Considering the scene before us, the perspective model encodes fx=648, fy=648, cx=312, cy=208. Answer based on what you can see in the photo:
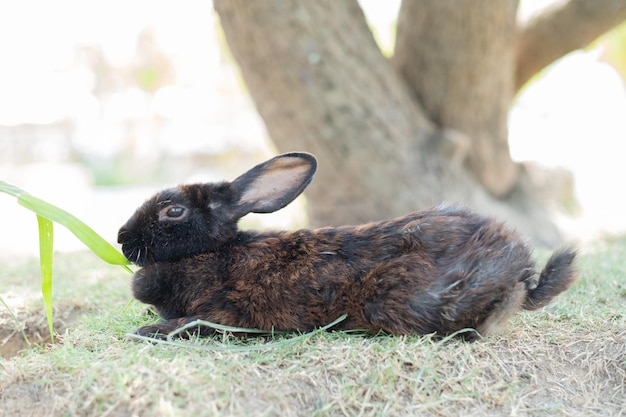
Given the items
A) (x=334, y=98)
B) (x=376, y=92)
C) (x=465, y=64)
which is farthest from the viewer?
(x=465, y=64)

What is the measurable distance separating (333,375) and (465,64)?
442cm

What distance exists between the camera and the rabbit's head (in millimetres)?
2990

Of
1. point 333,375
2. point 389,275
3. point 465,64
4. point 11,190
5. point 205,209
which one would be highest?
point 465,64

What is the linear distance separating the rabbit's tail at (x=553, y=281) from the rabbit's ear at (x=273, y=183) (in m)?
1.13

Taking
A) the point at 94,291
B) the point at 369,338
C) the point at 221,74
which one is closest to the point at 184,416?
the point at 369,338

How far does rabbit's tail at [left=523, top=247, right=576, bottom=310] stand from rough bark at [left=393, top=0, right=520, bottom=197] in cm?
352

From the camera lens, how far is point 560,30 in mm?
6719

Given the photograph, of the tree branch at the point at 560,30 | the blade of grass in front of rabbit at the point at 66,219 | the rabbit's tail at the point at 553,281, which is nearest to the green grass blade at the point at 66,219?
the blade of grass in front of rabbit at the point at 66,219

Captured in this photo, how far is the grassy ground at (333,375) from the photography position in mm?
2145

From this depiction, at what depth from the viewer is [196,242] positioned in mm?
2992

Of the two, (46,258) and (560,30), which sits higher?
(560,30)

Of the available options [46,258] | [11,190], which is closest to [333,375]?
[46,258]

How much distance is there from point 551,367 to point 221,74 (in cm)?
2361

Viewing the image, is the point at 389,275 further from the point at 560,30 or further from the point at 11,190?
the point at 560,30
